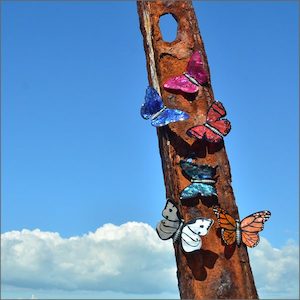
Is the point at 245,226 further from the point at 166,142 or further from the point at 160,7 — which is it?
the point at 160,7

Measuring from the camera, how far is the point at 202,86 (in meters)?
6.45

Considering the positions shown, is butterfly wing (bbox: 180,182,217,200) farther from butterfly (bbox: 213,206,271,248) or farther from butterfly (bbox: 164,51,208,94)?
butterfly (bbox: 164,51,208,94)

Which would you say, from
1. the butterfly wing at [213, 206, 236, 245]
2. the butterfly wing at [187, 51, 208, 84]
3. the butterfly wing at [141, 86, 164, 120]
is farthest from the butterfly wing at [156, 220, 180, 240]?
the butterfly wing at [187, 51, 208, 84]

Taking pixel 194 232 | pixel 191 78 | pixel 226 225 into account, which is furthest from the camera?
pixel 191 78

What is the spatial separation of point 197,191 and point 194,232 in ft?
1.41

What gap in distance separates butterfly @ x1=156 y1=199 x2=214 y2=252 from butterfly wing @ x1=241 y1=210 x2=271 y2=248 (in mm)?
392

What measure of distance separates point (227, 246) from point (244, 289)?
0.43 metres

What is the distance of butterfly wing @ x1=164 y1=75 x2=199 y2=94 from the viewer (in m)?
6.34

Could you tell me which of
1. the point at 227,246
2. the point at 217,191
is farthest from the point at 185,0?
the point at 227,246

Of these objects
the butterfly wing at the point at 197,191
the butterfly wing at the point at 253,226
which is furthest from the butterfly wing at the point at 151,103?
the butterfly wing at the point at 253,226

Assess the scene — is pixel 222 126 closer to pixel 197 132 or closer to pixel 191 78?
pixel 197 132

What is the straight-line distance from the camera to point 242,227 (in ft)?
19.3

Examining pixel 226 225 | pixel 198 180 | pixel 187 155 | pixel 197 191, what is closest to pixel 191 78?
pixel 187 155

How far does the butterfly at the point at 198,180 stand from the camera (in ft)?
19.3
